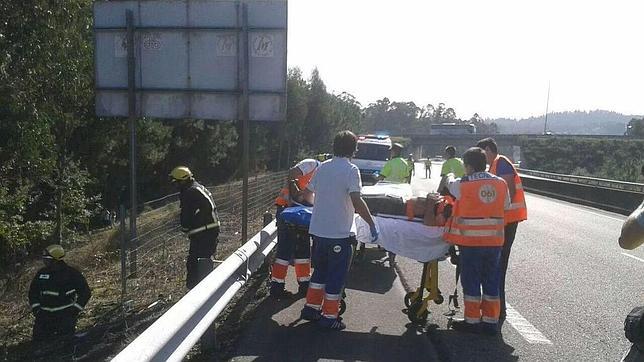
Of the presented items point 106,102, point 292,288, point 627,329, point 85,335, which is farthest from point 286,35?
point 627,329

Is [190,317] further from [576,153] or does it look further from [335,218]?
[576,153]

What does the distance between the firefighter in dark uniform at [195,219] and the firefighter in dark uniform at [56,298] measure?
1286 mm

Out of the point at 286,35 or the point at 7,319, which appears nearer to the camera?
the point at 286,35

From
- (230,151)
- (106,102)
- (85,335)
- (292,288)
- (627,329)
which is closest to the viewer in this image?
(627,329)

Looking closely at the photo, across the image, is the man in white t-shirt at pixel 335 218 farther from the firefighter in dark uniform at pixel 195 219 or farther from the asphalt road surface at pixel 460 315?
the firefighter in dark uniform at pixel 195 219

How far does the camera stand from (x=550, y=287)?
8.79 metres

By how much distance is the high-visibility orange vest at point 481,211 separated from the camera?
6.18 m

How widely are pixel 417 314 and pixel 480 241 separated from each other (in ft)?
3.51

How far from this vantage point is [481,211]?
6.20m

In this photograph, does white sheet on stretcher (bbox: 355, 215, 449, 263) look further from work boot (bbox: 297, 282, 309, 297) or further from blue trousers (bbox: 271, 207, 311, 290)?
work boot (bbox: 297, 282, 309, 297)

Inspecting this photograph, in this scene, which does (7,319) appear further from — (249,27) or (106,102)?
(249,27)

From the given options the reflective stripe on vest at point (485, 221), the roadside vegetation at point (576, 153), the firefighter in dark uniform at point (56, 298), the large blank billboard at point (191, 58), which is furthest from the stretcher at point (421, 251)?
the roadside vegetation at point (576, 153)

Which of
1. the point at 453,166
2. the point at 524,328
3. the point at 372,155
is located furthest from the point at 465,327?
the point at 372,155

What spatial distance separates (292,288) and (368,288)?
1029 mm
